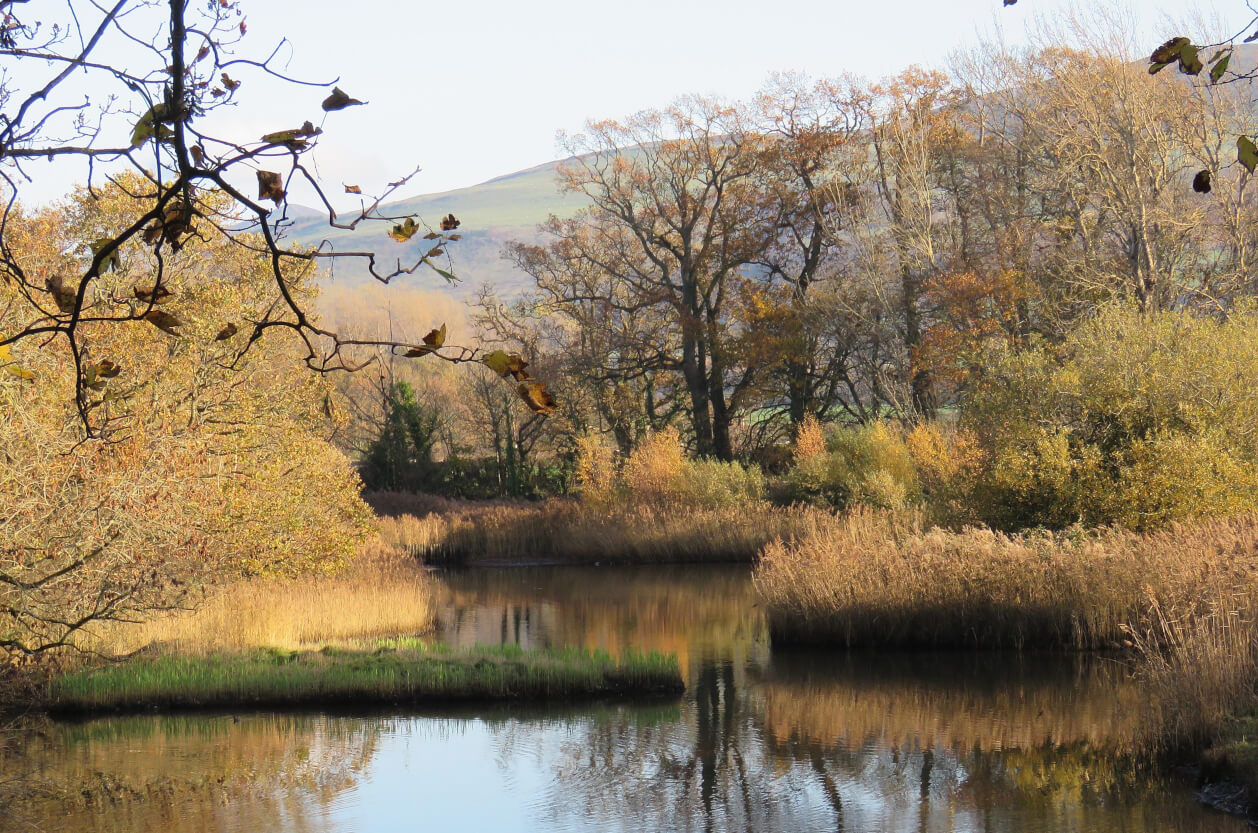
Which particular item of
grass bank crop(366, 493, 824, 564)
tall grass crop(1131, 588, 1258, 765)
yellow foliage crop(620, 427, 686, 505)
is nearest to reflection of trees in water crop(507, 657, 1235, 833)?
tall grass crop(1131, 588, 1258, 765)

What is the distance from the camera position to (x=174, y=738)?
41.5 ft

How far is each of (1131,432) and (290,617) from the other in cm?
1254

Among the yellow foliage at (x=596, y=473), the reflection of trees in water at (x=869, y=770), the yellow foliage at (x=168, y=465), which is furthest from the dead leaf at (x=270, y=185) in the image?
the yellow foliage at (x=596, y=473)

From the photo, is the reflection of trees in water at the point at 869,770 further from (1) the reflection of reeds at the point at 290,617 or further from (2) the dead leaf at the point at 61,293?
(2) the dead leaf at the point at 61,293

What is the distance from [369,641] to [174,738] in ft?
13.9

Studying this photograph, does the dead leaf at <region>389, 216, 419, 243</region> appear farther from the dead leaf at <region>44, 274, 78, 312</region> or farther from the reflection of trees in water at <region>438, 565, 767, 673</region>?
the reflection of trees in water at <region>438, 565, 767, 673</region>

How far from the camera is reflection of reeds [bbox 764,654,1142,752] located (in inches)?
483

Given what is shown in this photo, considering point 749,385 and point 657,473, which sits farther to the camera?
point 749,385

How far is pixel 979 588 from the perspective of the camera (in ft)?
54.0

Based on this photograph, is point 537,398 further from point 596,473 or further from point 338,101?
point 596,473

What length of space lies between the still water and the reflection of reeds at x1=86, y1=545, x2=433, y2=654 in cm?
214

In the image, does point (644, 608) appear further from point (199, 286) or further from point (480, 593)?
point (199, 286)

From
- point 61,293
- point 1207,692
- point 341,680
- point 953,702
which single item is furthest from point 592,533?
point 61,293

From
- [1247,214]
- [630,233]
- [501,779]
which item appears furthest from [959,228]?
[501,779]
